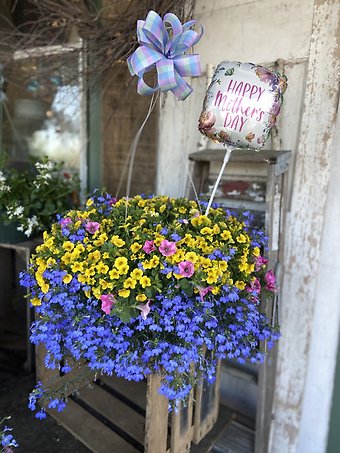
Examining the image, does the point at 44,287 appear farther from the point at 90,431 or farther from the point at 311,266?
the point at 311,266

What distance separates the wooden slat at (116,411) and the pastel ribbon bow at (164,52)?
1505mm

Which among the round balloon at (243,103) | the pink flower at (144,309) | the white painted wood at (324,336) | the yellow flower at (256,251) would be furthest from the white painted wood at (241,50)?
the pink flower at (144,309)

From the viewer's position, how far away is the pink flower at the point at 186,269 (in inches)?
49.4

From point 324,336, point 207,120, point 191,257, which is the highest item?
point 207,120

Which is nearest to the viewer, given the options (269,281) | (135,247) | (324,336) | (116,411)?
(135,247)

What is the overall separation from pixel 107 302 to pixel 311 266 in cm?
116

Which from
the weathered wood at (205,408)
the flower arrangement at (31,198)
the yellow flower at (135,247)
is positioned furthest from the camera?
the flower arrangement at (31,198)

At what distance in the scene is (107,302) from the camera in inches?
48.8

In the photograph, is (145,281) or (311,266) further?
(311,266)

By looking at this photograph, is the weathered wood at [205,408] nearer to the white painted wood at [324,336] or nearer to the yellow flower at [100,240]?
the white painted wood at [324,336]

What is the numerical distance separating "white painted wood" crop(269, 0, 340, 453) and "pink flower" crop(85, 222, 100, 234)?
1043mm

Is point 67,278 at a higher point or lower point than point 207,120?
lower

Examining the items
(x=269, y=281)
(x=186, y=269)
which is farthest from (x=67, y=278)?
(x=269, y=281)

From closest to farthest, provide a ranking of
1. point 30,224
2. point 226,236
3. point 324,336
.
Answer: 1. point 226,236
2. point 324,336
3. point 30,224
